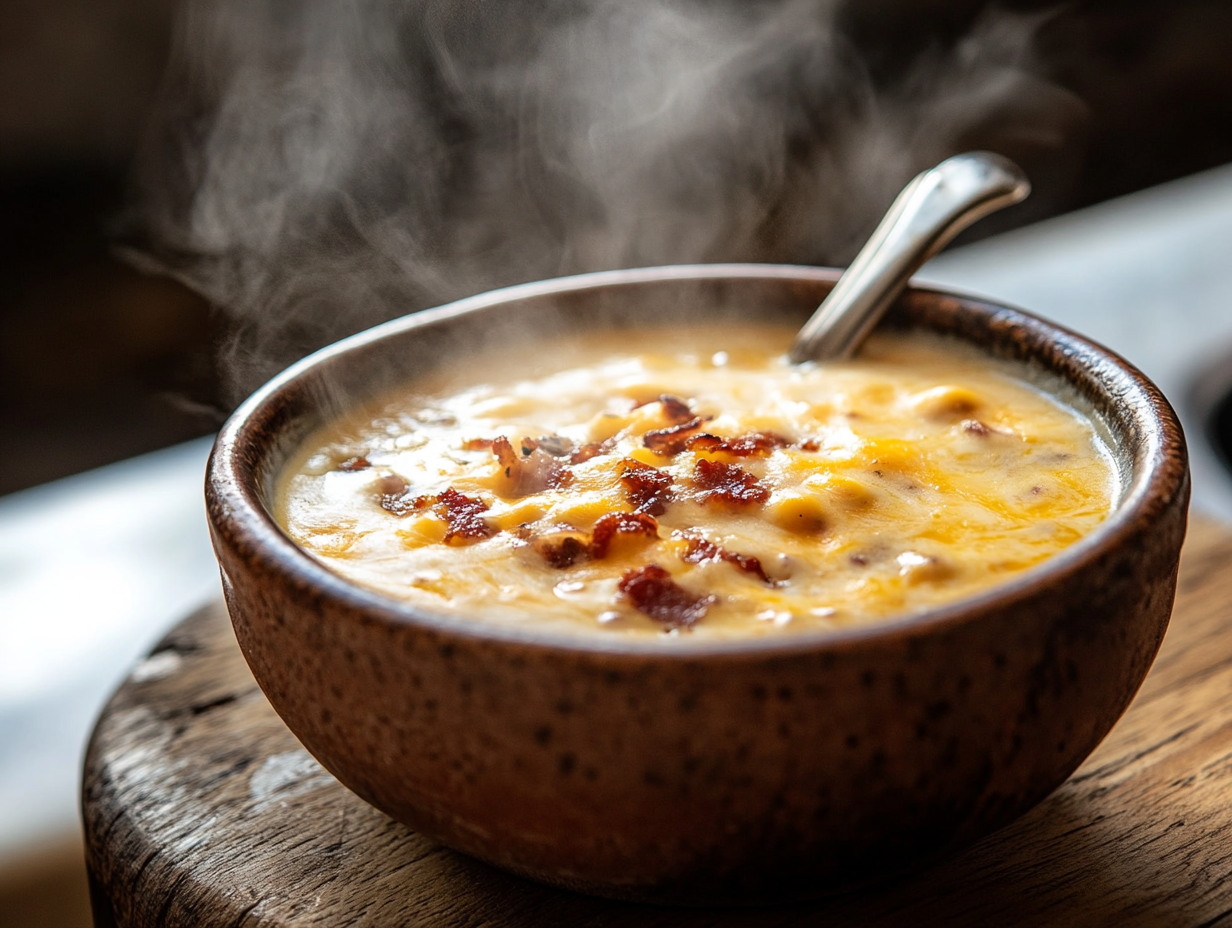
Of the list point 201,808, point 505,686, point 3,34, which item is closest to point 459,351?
point 201,808

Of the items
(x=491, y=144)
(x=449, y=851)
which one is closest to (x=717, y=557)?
(x=449, y=851)

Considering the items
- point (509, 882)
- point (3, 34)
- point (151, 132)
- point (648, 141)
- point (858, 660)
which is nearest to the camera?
point (858, 660)

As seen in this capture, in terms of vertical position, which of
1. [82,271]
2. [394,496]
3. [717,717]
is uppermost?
[717,717]

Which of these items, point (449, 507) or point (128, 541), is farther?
point (128, 541)

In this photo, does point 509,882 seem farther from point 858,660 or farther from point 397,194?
point 397,194

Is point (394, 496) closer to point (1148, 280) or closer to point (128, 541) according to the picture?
point (128, 541)

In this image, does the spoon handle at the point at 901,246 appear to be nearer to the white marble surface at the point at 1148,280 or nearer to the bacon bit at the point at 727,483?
the bacon bit at the point at 727,483

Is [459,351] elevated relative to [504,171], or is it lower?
elevated
